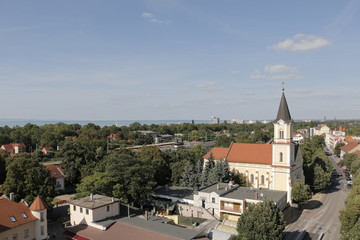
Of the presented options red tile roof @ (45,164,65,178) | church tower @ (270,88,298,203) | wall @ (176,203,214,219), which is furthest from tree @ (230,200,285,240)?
red tile roof @ (45,164,65,178)

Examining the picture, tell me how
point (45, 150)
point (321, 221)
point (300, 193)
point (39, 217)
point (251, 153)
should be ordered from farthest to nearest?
point (45, 150) → point (251, 153) → point (300, 193) → point (321, 221) → point (39, 217)

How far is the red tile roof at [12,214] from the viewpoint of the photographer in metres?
25.3

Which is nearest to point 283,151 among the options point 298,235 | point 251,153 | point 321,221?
point 251,153

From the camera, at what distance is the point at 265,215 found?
2627cm

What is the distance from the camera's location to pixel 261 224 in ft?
84.0

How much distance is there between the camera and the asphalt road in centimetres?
3307

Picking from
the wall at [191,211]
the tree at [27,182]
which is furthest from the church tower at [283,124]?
the tree at [27,182]

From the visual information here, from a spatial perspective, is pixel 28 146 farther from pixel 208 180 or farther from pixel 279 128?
pixel 279 128

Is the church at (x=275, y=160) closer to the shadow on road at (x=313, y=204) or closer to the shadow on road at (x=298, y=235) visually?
the shadow on road at (x=313, y=204)

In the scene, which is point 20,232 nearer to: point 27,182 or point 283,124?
point 27,182

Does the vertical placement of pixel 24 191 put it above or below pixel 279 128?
below

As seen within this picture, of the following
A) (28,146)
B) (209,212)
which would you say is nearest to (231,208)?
(209,212)

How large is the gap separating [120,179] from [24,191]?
37.1 ft

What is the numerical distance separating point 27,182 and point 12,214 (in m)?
8.69
